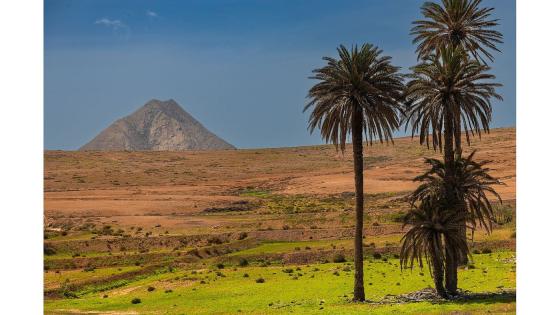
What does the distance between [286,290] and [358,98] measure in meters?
17.2

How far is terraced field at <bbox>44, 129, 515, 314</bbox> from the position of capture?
46.3 m

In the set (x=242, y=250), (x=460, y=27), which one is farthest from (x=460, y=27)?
(x=242, y=250)

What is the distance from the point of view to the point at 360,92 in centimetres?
4303

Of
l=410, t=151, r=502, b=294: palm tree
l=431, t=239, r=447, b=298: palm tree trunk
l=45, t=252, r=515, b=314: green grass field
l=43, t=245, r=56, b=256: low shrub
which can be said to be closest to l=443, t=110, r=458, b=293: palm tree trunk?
l=410, t=151, r=502, b=294: palm tree

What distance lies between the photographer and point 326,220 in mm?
96562

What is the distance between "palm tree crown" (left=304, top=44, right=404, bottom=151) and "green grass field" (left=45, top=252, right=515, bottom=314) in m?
11.9

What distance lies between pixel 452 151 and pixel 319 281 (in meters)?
17.5

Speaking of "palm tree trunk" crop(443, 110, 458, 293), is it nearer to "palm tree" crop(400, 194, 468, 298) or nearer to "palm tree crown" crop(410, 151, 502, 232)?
"palm tree crown" crop(410, 151, 502, 232)

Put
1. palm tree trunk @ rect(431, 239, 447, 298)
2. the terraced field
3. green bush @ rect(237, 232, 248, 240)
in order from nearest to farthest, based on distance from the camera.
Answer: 1. palm tree trunk @ rect(431, 239, 447, 298)
2. the terraced field
3. green bush @ rect(237, 232, 248, 240)

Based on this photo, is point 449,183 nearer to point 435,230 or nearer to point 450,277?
point 435,230

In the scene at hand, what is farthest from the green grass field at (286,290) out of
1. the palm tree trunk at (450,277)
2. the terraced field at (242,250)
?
the palm tree trunk at (450,277)

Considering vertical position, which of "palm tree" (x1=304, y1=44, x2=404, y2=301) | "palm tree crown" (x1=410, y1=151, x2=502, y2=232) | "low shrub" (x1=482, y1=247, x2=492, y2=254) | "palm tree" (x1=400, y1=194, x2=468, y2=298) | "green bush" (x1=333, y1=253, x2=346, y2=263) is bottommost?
"green bush" (x1=333, y1=253, x2=346, y2=263)

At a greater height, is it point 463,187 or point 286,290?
point 463,187

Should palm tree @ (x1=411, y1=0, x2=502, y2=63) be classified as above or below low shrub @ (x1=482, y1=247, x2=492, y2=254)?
above
